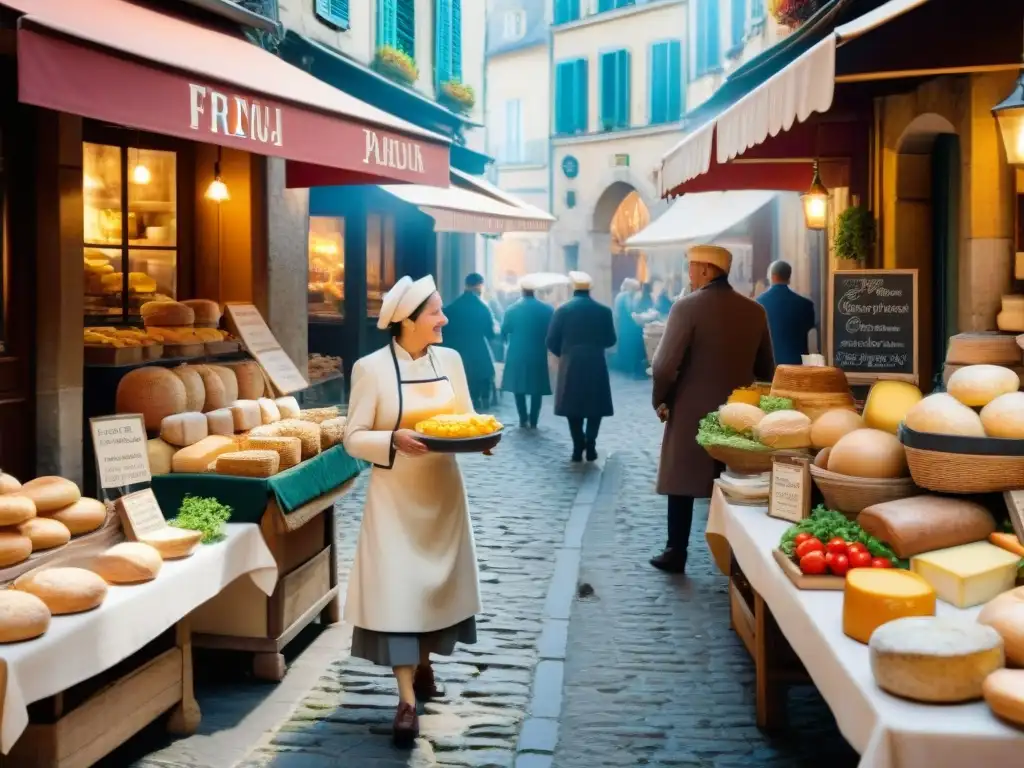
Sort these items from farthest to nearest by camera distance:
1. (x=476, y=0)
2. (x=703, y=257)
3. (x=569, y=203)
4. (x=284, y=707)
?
1. (x=569, y=203)
2. (x=476, y=0)
3. (x=703, y=257)
4. (x=284, y=707)

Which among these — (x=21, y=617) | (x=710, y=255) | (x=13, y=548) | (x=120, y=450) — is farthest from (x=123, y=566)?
(x=710, y=255)

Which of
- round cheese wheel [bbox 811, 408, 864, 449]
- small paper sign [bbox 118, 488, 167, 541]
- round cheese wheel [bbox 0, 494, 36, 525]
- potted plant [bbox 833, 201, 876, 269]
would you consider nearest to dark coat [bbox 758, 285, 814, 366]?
potted plant [bbox 833, 201, 876, 269]

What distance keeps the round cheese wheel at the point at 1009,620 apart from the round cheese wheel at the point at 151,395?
4198mm

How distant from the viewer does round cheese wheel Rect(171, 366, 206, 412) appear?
6453 mm

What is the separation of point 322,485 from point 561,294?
3368 cm

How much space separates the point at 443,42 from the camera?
20.4 metres

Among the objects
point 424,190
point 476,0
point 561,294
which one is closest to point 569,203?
point 561,294

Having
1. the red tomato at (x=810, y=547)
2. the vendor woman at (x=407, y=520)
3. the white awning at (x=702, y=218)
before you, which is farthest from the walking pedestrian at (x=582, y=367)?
the red tomato at (x=810, y=547)

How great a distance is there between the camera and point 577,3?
35.0 m

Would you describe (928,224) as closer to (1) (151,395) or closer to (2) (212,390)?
(2) (212,390)

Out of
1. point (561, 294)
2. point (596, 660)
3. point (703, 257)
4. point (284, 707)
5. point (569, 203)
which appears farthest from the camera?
point (561, 294)

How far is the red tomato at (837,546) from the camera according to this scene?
394 centimetres

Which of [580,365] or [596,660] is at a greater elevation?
[580,365]

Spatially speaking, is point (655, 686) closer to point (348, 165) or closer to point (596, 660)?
point (596, 660)
